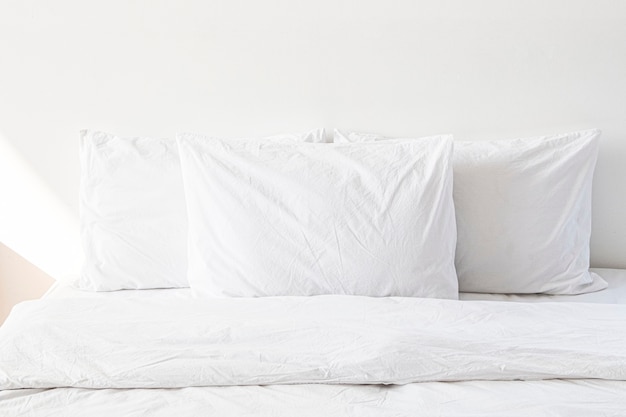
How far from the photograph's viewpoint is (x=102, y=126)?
243 cm

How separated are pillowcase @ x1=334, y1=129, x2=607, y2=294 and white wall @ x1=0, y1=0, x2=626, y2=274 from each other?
0.72 ft

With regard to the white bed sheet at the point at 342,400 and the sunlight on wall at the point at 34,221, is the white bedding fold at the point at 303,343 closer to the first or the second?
the white bed sheet at the point at 342,400

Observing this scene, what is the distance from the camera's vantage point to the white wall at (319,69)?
2.37 meters

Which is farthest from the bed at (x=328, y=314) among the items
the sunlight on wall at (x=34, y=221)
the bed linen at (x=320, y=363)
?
the sunlight on wall at (x=34, y=221)

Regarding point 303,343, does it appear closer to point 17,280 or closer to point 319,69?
point 319,69

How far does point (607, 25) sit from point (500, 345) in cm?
123

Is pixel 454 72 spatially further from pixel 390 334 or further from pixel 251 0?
pixel 390 334

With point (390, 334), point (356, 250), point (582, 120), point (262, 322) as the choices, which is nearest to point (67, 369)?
point (262, 322)

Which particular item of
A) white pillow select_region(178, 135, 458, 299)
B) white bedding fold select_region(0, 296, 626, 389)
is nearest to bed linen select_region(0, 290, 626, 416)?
white bedding fold select_region(0, 296, 626, 389)

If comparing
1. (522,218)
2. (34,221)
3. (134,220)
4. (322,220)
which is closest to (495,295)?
(522,218)

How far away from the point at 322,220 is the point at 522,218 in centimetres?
56

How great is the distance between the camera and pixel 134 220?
2201 millimetres

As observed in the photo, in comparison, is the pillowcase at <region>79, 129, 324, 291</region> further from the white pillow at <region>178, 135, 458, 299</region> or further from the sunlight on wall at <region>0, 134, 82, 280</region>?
the sunlight on wall at <region>0, 134, 82, 280</region>

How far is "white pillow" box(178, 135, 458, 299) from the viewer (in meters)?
1.97
